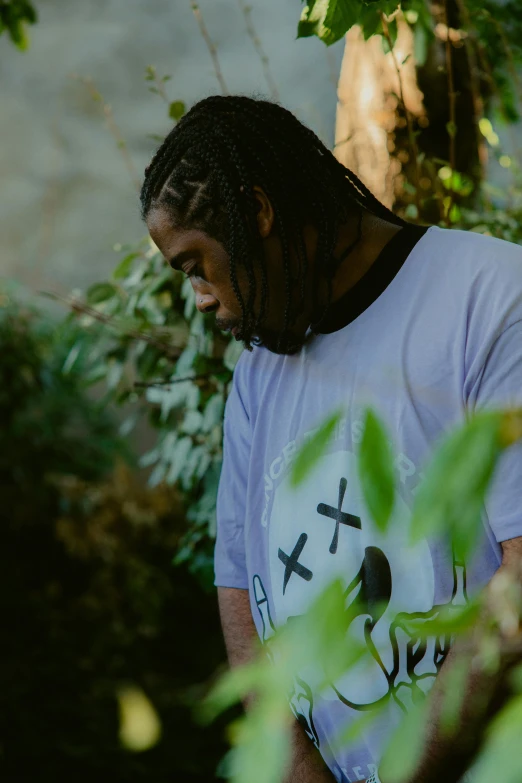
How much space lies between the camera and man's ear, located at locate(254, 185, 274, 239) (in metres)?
1.23

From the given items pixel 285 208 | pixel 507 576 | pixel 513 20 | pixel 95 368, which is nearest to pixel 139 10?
pixel 513 20

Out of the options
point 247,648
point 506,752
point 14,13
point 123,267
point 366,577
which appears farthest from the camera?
point 14,13

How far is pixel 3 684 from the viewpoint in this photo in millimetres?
3248

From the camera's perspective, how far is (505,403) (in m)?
1.01

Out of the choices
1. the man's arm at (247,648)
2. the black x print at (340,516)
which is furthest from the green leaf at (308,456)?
the man's arm at (247,648)

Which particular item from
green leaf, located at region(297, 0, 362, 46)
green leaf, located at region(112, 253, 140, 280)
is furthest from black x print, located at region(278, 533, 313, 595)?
green leaf, located at region(112, 253, 140, 280)

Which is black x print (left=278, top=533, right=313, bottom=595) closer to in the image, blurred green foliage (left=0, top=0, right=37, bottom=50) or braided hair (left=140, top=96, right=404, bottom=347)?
braided hair (left=140, top=96, right=404, bottom=347)

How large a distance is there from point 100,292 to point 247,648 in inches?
44.1

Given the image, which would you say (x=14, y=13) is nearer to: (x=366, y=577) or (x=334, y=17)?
(x=334, y=17)

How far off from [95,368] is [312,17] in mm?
1188

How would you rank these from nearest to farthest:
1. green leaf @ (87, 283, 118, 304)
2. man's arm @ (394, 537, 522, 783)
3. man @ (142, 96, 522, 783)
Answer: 1. man's arm @ (394, 537, 522, 783)
2. man @ (142, 96, 522, 783)
3. green leaf @ (87, 283, 118, 304)

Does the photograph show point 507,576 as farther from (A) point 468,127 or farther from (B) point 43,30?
(B) point 43,30

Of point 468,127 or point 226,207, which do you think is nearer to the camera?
point 226,207

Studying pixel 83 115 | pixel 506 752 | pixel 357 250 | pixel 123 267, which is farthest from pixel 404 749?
pixel 83 115
